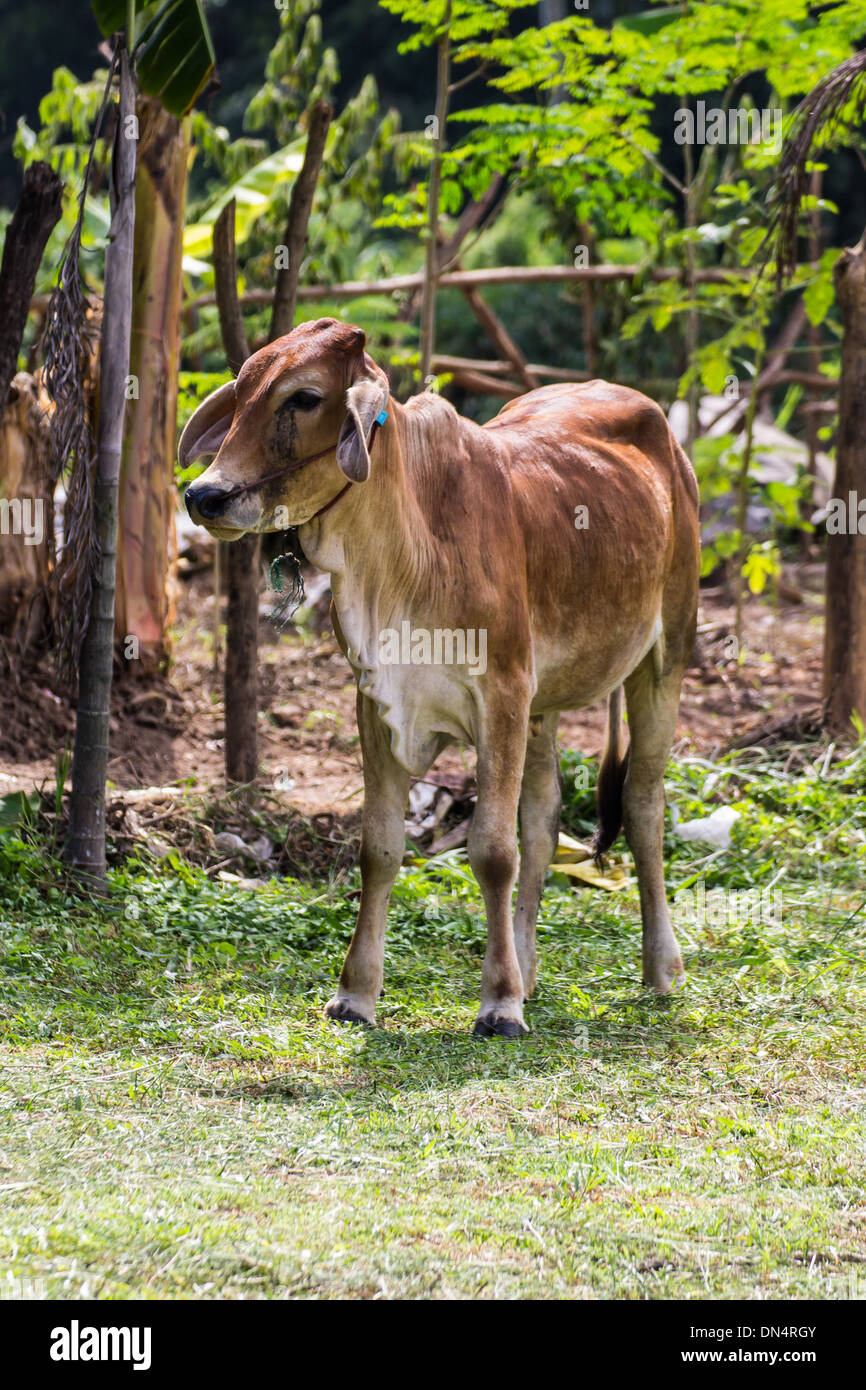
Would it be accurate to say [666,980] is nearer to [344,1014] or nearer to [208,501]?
[344,1014]

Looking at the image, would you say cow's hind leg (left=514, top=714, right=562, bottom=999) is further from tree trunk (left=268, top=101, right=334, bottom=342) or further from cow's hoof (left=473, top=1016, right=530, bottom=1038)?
tree trunk (left=268, top=101, right=334, bottom=342)

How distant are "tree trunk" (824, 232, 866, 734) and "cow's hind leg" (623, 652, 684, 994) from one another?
2.78m

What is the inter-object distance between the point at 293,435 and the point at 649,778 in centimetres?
188

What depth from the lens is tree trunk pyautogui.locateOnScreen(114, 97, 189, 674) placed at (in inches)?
320

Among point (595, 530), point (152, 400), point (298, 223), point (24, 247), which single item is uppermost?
point (298, 223)

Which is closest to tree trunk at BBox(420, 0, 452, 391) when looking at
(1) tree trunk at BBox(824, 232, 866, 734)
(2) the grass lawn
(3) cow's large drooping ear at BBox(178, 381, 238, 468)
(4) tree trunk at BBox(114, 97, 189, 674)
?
(4) tree trunk at BBox(114, 97, 189, 674)

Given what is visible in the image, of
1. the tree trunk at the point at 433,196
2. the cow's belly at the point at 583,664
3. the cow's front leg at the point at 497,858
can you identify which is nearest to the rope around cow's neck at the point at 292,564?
the cow's front leg at the point at 497,858

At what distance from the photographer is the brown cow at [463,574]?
3873 millimetres

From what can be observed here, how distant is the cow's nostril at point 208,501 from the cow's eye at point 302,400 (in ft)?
0.96

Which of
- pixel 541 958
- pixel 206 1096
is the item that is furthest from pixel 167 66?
pixel 206 1096

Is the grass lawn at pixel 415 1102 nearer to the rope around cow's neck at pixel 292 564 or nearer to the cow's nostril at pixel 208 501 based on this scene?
the rope around cow's neck at pixel 292 564

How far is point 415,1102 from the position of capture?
3594mm

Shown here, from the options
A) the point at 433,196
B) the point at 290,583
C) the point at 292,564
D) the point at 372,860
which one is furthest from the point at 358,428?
the point at 433,196

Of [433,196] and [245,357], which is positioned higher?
[433,196]
